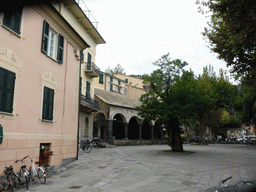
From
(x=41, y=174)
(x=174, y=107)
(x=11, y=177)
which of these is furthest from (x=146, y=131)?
(x=11, y=177)

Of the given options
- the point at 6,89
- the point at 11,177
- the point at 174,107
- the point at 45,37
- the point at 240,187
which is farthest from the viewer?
the point at 174,107

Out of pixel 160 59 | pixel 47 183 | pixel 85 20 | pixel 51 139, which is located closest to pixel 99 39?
pixel 85 20

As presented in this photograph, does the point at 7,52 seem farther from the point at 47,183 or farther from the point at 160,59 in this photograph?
the point at 160,59

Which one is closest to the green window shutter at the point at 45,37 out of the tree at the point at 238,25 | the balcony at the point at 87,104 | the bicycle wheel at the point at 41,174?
the bicycle wheel at the point at 41,174

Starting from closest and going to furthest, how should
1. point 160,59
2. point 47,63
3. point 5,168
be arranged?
point 5,168, point 47,63, point 160,59

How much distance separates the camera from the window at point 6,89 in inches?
290

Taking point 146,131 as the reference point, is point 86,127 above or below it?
above

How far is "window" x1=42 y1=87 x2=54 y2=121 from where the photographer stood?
32.8ft

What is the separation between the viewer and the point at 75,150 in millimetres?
13320

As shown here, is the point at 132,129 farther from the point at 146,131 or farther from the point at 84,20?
the point at 84,20

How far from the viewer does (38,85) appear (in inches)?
376

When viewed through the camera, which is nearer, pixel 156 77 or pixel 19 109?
pixel 19 109

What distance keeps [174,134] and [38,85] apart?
13.7 m

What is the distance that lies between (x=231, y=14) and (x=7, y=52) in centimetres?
857
